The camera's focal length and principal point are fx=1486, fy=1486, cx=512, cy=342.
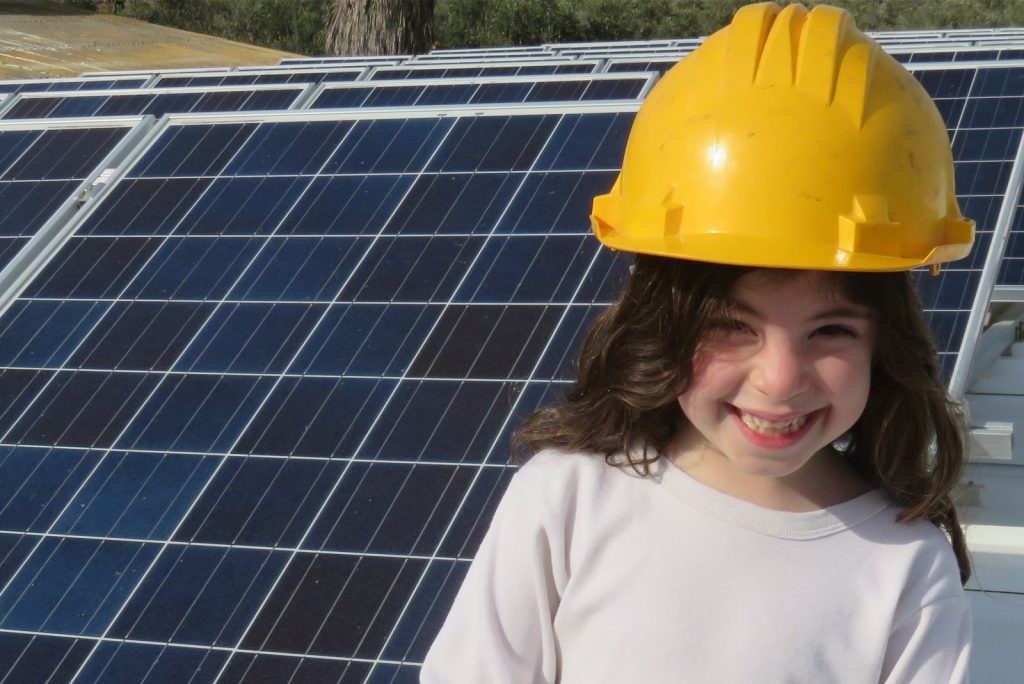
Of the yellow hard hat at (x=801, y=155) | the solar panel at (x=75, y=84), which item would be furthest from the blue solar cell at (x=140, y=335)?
the solar panel at (x=75, y=84)

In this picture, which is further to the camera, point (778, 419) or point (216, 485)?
point (216, 485)

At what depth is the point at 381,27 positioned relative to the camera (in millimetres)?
22812

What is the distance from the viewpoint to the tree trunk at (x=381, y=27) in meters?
22.8

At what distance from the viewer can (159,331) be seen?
19.0ft

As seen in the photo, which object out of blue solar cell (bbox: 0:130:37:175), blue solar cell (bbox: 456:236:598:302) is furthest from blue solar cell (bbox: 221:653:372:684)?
blue solar cell (bbox: 0:130:37:175)

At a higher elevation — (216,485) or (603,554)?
(603,554)

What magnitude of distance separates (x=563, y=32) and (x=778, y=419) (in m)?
34.4

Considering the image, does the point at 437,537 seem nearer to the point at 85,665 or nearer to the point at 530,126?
the point at 85,665

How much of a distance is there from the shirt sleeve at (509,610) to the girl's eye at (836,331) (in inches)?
26.0

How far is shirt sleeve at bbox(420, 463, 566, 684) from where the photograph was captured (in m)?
2.94

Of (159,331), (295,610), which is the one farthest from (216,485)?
(159,331)

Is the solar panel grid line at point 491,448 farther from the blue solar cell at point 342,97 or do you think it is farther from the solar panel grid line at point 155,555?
the blue solar cell at point 342,97

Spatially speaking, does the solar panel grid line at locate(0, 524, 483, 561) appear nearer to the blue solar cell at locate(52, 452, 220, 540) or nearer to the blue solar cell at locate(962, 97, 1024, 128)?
the blue solar cell at locate(52, 452, 220, 540)

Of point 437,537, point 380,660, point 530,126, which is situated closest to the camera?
point 380,660
